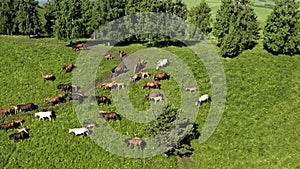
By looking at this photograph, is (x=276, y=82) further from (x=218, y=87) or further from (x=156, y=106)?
(x=156, y=106)

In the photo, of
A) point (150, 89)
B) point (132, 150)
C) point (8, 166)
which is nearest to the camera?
point (8, 166)

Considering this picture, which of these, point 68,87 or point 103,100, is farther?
point 68,87

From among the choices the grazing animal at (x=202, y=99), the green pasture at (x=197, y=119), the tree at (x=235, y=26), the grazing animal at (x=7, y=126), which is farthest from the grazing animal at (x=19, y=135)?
the tree at (x=235, y=26)

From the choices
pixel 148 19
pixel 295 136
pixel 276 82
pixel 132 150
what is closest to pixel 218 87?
pixel 276 82

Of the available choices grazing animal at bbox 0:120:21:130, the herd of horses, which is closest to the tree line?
the herd of horses

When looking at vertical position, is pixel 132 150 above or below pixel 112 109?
below

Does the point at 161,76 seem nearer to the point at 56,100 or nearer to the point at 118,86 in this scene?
the point at 118,86

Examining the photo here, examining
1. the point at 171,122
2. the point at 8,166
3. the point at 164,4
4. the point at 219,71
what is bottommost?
the point at 8,166

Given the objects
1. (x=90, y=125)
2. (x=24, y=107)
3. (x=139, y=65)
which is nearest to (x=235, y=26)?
(x=139, y=65)
